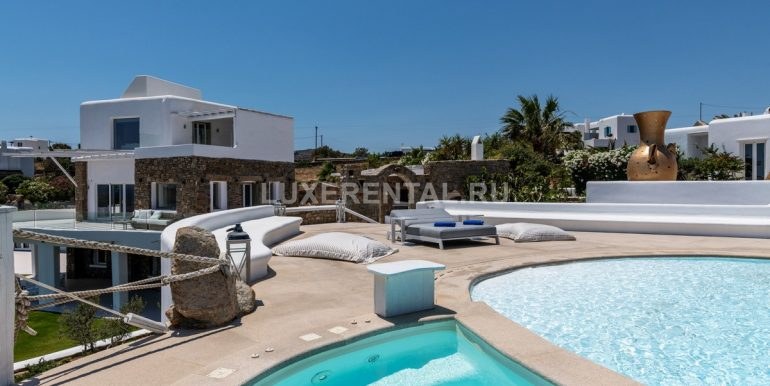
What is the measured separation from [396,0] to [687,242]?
1470cm

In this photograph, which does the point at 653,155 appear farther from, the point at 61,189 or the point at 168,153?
the point at 61,189

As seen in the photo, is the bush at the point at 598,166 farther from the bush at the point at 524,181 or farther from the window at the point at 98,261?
the window at the point at 98,261

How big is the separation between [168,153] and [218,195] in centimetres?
313

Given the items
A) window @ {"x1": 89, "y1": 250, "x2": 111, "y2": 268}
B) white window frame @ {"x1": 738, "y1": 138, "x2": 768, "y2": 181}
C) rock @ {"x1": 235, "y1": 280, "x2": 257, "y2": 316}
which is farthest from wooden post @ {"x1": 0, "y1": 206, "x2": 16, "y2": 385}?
white window frame @ {"x1": 738, "y1": 138, "x2": 768, "y2": 181}

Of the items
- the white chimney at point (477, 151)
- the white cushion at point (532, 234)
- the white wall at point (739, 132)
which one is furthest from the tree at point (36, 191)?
the white wall at point (739, 132)

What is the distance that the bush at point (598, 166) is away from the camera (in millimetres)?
21641

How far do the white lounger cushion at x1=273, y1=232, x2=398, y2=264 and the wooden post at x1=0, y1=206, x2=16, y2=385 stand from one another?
665cm

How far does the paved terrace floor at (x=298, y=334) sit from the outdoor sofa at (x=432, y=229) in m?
1.82

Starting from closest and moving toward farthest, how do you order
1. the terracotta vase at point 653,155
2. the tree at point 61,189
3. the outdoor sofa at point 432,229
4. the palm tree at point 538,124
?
the outdoor sofa at point 432,229
the terracotta vase at point 653,155
the palm tree at point 538,124
the tree at point 61,189

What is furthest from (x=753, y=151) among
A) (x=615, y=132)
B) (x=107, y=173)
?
(x=615, y=132)

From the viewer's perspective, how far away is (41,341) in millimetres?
15328

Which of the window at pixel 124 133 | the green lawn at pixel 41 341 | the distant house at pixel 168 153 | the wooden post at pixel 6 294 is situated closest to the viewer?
the wooden post at pixel 6 294

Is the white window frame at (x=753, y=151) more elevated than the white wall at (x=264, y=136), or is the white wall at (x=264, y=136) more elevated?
the white wall at (x=264, y=136)

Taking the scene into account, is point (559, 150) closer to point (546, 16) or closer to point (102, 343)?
point (546, 16)
